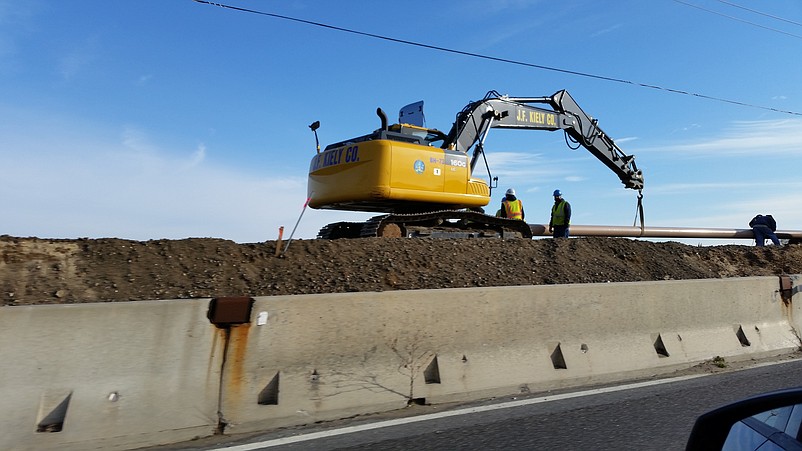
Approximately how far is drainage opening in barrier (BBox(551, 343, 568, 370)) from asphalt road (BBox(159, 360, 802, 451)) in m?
0.35

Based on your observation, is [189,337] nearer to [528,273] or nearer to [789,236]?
[528,273]

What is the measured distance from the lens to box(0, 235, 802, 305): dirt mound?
668 centimetres

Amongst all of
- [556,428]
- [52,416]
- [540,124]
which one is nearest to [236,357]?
[52,416]

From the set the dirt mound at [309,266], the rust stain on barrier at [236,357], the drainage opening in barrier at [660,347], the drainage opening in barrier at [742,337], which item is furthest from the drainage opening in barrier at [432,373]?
the drainage opening in barrier at [742,337]

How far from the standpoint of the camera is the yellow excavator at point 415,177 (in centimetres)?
1067

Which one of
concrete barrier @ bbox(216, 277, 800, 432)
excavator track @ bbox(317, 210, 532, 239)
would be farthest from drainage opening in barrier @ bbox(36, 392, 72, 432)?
excavator track @ bbox(317, 210, 532, 239)

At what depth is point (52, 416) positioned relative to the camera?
3.54 meters

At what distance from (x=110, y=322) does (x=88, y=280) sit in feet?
11.4

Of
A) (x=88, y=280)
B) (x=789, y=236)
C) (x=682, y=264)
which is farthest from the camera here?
(x=789, y=236)

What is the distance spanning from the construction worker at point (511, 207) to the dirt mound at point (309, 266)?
7.37 ft

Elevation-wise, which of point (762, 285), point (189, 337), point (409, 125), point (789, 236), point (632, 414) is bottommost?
point (632, 414)

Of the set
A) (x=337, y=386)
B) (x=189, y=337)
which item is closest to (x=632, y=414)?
(x=337, y=386)

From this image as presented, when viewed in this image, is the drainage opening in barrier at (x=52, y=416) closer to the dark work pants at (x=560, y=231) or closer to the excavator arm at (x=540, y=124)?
the excavator arm at (x=540, y=124)

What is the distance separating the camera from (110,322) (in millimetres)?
3736
